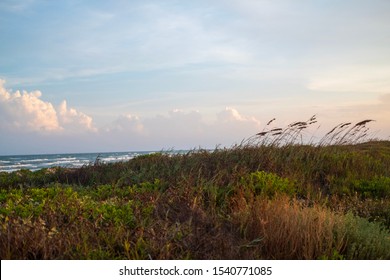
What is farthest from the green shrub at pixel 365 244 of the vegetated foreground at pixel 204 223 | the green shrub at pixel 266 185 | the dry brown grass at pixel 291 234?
the green shrub at pixel 266 185

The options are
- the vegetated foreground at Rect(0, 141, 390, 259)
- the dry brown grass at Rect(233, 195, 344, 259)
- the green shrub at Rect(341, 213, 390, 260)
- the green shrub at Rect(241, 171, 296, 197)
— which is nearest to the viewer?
the vegetated foreground at Rect(0, 141, 390, 259)

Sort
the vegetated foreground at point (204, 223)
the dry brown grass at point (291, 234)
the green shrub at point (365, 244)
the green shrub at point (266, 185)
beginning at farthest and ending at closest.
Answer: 1. the green shrub at point (266, 185)
2. the green shrub at point (365, 244)
3. the dry brown grass at point (291, 234)
4. the vegetated foreground at point (204, 223)

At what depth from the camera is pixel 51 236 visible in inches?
190

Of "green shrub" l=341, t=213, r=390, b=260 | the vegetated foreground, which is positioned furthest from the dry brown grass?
"green shrub" l=341, t=213, r=390, b=260

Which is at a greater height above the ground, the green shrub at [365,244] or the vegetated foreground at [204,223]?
the vegetated foreground at [204,223]

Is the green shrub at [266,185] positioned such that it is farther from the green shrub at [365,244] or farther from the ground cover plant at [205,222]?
the green shrub at [365,244]

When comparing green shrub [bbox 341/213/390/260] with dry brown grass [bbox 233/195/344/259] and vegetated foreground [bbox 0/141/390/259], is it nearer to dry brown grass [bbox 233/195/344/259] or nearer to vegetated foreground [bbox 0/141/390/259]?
vegetated foreground [bbox 0/141/390/259]

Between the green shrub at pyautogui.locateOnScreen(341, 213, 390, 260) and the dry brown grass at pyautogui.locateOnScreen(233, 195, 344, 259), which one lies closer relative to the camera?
the dry brown grass at pyautogui.locateOnScreen(233, 195, 344, 259)

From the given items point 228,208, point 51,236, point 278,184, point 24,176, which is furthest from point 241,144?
point 51,236

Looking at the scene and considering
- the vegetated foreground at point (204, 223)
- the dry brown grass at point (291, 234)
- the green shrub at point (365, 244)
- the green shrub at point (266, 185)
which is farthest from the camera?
the green shrub at point (266, 185)

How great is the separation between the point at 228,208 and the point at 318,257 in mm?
2740

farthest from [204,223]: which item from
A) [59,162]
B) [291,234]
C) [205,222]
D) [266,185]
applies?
[59,162]

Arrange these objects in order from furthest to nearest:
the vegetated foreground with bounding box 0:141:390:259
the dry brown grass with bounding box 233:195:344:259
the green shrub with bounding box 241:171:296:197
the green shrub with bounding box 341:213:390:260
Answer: the green shrub with bounding box 241:171:296:197
the green shrub with bounding box 341:213:390:260
the dry brown grass with bounding box 233:195:344:259
the vegetated foreground with bounding box 0:141:390:259
